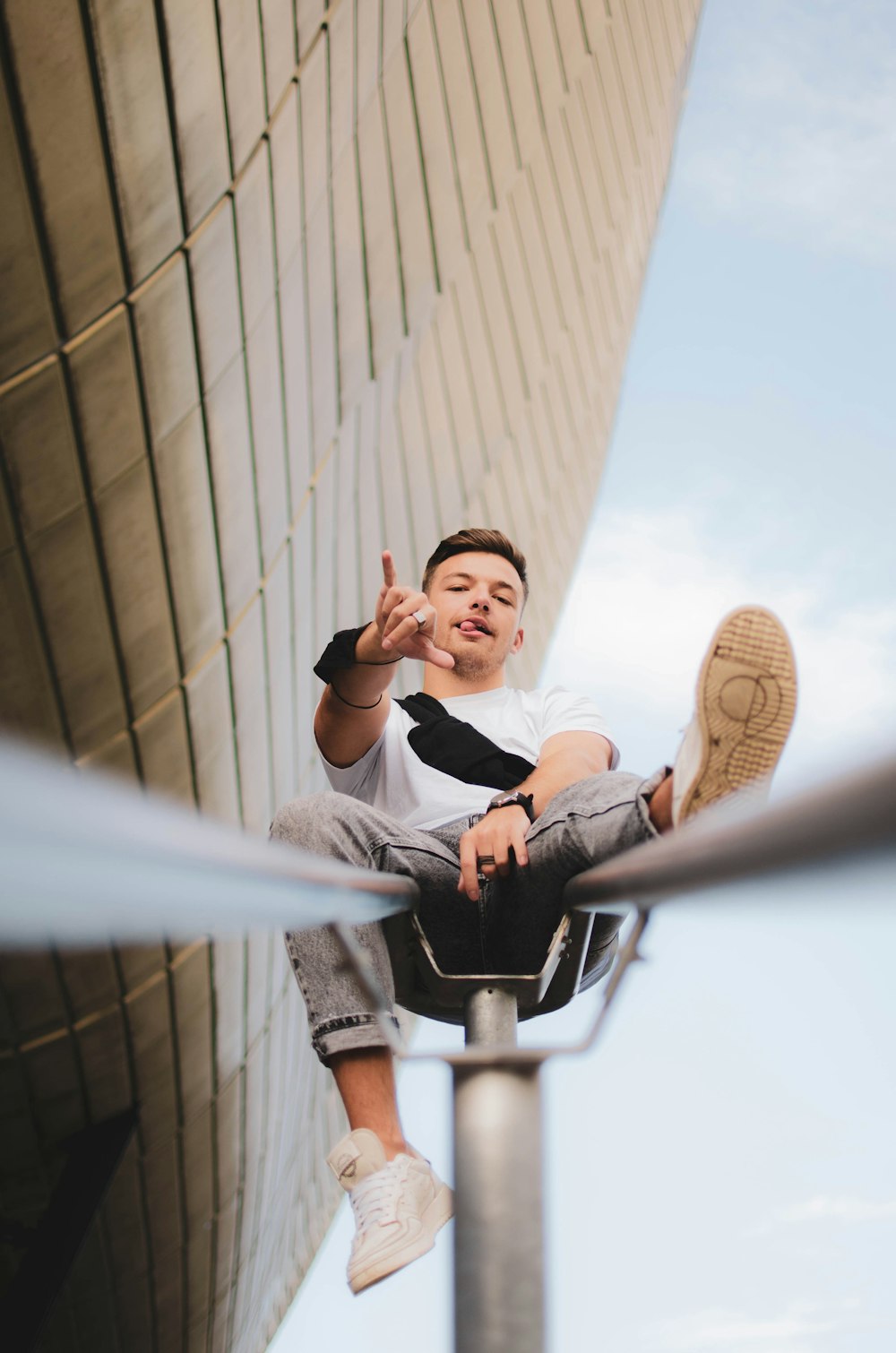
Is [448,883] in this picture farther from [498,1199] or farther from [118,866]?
[118,866]

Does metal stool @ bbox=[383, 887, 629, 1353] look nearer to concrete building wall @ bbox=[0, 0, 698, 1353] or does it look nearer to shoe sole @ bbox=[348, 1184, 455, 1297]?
shoe sole @ bbox=[348, 1184, 455, 1297]

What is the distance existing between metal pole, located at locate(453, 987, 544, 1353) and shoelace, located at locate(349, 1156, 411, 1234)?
32cm

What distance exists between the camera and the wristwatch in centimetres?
200

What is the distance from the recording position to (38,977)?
4527 mm

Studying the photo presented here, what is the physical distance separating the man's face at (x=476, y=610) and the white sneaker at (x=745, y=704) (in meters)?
1.29

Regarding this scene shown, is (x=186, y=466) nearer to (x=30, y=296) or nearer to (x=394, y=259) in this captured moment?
(x=30, y=296)

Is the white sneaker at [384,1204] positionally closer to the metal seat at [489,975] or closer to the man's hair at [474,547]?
the metal seat at [489,975]

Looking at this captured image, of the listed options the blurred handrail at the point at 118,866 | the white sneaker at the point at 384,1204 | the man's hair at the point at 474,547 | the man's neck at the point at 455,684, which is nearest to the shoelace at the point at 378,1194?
the white sneaker at the point at 384,1204

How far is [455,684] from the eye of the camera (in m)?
2.69

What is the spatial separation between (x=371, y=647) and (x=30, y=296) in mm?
1584

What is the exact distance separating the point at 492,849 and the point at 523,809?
125 mm

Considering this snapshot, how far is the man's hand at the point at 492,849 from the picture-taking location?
1.88 metres

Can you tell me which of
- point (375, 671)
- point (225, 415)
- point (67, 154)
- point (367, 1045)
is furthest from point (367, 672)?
point (225, 415)

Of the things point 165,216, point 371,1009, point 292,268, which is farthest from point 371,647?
point 292,268
